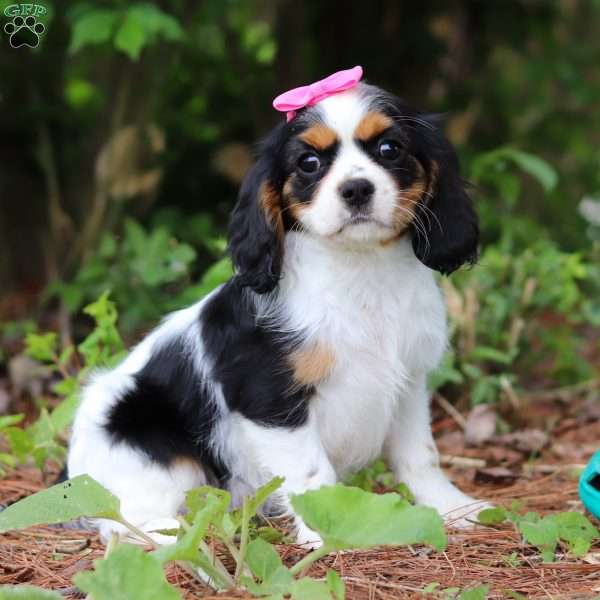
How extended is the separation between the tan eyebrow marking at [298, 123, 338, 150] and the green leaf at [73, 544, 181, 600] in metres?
1.51

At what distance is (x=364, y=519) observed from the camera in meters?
2.46

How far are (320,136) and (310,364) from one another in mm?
745

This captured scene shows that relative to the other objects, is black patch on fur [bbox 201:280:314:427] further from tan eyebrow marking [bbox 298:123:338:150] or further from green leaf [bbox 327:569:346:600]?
A: green leaf [bbox 327:569:346:600]

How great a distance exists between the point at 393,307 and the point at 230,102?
4417 mm

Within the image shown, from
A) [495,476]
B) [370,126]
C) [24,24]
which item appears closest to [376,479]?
[495,476]

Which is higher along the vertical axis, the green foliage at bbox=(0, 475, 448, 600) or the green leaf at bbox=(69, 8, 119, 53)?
the green leaf at bbox=(69, 8, 119, 53)

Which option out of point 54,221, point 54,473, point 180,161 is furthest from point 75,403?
point 180,161

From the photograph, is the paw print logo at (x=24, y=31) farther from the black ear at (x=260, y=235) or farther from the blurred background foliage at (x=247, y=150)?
the black ear at (x=260, y=235)

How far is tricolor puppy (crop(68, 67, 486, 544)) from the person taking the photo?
10.9ft

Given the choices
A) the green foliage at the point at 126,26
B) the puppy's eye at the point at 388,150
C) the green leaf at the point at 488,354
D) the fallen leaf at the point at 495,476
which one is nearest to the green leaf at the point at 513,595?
the puppy's eye at the point at 388,150

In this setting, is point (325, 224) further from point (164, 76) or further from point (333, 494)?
point (164, 76)

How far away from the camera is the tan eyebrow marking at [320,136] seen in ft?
10.8

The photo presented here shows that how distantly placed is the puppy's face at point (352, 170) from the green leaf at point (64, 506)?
1121 millimetres

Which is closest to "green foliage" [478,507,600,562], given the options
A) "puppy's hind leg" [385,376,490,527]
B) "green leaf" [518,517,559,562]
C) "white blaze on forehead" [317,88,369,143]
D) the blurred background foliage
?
"green leaf" [518,517,559,562]
